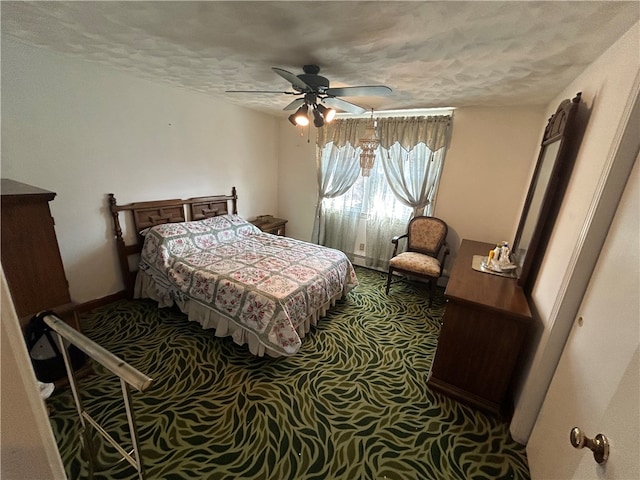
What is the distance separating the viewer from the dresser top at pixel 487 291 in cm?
168

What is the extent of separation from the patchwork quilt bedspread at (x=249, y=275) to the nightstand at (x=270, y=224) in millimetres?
746

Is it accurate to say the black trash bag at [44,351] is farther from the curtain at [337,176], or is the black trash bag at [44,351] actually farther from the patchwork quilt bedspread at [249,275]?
the curtain at [337,176]

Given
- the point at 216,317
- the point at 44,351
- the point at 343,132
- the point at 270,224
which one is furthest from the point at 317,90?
the point at 44,351

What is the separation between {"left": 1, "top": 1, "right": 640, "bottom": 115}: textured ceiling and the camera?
130 centimetres

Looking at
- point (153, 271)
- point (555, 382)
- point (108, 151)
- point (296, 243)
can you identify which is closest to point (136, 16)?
point (108, 151)

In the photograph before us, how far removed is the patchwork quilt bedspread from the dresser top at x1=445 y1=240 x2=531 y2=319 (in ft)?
3.84

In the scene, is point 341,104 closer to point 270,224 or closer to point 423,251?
point 423,251

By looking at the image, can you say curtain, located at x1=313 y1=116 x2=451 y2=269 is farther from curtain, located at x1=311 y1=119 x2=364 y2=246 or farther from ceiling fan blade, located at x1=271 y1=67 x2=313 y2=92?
ceiling fan blade, located at x1=271 y1=67 x2=313 y2=92

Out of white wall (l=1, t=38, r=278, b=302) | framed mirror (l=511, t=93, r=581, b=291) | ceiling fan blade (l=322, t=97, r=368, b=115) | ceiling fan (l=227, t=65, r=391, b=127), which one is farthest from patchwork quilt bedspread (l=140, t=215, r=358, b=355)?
framed mirror (l=511, t=93, r=581, b=291)

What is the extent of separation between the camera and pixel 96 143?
2494 mm

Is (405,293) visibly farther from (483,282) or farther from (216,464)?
(216,464)

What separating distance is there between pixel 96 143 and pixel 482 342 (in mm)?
3682

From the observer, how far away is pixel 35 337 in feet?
5.28

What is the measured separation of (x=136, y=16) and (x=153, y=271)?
85.9 inches
